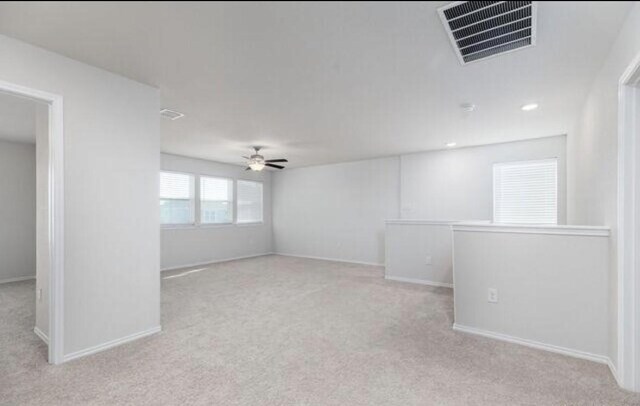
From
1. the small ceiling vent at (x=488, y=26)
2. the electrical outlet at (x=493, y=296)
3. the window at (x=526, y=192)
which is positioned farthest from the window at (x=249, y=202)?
the small ceiling vent at (x=488, y=26)

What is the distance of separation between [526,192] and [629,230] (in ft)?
11.6

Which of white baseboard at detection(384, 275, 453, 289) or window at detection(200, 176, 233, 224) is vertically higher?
window at detection(200, 176, 233, 224)

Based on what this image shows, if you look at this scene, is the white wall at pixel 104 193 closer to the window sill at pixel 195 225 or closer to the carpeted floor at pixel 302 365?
the carpeted floor at pixel 302 365

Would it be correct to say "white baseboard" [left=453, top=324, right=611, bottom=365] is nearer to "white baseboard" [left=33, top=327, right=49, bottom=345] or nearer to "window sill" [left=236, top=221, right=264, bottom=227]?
"white baseboard" [left=33, top=327, right=49, bottom=345]

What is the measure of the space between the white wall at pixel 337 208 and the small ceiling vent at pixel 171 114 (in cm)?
431

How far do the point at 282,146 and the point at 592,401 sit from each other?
16.5ft

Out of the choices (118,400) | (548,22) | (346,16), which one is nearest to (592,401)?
(548,22)

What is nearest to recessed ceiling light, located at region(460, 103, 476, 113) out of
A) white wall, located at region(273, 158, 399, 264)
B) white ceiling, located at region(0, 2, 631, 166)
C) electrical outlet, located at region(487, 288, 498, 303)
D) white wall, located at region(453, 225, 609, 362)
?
white ceiling, located at region(0, 2, 631, 166)

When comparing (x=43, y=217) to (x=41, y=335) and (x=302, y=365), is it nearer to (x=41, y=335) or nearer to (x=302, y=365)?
(x=41, y=335)

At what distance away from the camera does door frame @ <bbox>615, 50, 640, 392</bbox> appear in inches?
79.0

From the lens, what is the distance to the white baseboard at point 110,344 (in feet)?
8.14

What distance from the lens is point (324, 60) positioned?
249 cm

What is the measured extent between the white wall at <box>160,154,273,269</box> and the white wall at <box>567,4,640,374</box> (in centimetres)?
672

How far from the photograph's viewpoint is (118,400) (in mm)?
1967
